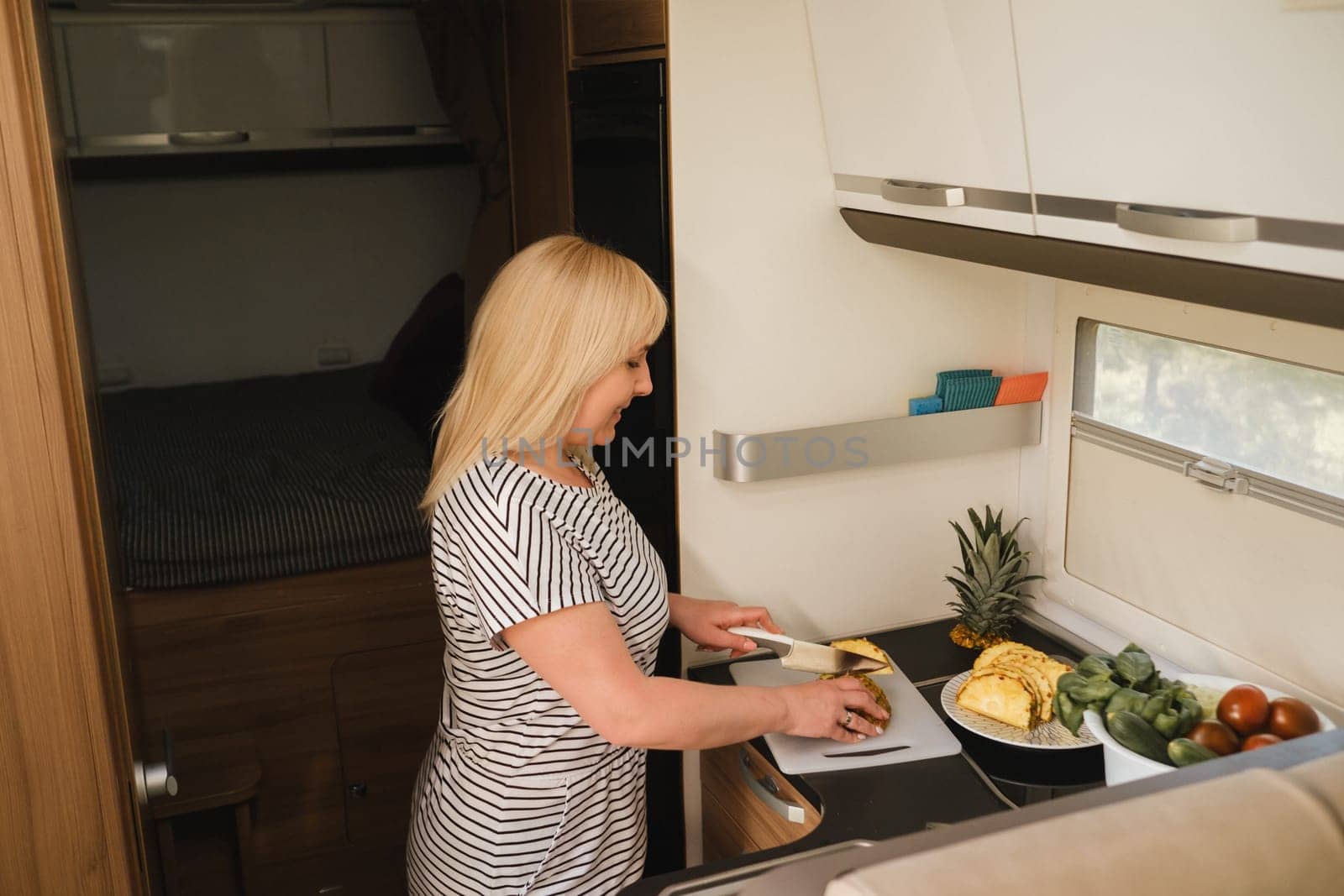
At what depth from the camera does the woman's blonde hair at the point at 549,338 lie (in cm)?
141

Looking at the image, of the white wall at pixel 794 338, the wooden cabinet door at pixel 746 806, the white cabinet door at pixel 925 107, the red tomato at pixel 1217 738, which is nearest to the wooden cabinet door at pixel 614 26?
the white wall at pixel 794 338

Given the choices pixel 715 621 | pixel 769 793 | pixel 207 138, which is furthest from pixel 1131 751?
pixel 207 138

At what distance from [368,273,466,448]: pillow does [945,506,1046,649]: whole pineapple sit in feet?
3.72

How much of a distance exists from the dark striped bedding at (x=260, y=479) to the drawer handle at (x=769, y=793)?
3.45 ft

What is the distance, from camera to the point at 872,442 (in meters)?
1.88

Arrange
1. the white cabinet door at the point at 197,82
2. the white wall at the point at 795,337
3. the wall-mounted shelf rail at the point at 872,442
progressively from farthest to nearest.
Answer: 1. the white cabinet door at the point at 197,82
2. the wall-mounted shelf rail at the point at 872,442
3. the white wall at the point at 795,337

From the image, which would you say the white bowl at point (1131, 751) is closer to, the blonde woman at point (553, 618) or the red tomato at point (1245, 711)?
the red tomato at point (1245, 711)

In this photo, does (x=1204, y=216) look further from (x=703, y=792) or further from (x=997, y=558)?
(x=703, y=792)

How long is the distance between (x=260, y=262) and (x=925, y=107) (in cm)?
145

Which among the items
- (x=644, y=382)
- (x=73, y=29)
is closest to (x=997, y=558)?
(x=644, y=382)

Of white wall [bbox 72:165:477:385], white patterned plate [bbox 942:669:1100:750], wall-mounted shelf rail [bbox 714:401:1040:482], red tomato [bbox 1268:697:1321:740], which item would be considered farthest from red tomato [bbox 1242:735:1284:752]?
white wall [bbox 72:165:477:385]

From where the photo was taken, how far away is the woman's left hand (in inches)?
67.1

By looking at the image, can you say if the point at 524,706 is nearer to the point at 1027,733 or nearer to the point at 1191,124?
the point at 1027,733

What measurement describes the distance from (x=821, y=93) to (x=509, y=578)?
861 millimetres
